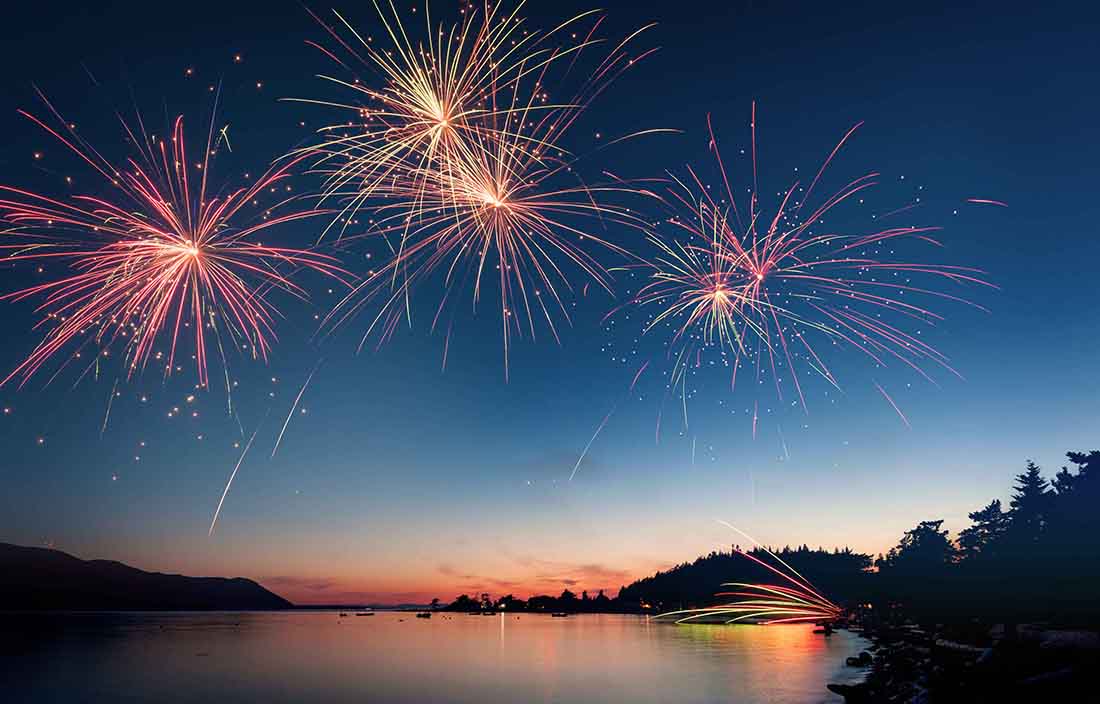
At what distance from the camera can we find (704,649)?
11525 centimetres

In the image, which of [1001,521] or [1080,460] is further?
[1001,521]

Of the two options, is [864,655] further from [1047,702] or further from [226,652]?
[226,652]

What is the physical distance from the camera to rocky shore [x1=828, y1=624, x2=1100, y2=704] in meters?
26.0

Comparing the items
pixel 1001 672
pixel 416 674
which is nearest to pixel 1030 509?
pixel 1001 672

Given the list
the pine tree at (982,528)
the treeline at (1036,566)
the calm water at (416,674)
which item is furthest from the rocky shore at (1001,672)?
the pine tree at (982,528)

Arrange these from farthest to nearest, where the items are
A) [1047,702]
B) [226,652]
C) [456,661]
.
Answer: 1. [226,652]
2. [456,661]
3. [1047,702]

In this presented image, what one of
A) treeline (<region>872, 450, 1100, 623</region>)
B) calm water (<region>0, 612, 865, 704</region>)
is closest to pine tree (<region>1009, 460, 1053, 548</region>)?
treeline (<region>872, 450, 1100, 623</region>)

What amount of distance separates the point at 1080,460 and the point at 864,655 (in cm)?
2881

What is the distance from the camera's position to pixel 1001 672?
30.7m

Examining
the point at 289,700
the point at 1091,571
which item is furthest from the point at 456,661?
the point at 1091,571

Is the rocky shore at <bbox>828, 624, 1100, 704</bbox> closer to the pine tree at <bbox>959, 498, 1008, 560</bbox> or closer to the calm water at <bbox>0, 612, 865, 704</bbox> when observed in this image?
the calm water at <bbox>0, 612, 865, 704</bbox>

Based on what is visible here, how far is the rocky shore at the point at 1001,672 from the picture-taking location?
26.0 meters

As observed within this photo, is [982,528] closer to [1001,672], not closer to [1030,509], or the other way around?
[1030,509]

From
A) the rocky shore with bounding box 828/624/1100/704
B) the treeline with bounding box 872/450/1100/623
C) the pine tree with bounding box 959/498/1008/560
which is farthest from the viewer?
the pine tree with bounding box 959/498/1008/560
